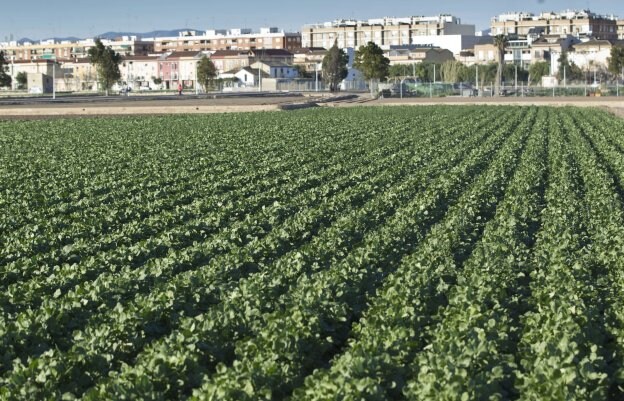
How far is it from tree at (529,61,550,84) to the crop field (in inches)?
5031

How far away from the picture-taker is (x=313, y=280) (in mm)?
12109

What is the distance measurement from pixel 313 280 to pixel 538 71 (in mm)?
144964

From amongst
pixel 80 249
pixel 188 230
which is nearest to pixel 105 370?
pixel 80 249

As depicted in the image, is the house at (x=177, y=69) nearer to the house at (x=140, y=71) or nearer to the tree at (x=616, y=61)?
the house at (x=140, y=71)

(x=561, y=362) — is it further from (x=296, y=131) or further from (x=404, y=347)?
(x=296, y=131)

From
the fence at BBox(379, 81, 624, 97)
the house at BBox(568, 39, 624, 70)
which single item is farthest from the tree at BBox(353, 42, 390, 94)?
the house at BBox(568, 39, 624, 70)

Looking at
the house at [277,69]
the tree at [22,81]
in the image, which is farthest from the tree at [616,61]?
the tree at [22,81]

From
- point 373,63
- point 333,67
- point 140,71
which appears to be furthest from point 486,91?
point 140,71

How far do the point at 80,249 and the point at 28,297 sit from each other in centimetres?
312

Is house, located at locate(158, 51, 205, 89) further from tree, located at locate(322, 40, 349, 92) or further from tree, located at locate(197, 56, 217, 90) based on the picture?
tree, located at locate(322, 40, 349, 92)

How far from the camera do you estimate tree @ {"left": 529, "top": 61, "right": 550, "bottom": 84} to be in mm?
151250

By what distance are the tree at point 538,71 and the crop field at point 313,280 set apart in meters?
128

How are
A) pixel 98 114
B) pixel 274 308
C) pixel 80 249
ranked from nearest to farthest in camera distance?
pixel 274 308, pixel 80 249, pixel 98 114

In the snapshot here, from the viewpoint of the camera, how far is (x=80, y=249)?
14812 millimetres
